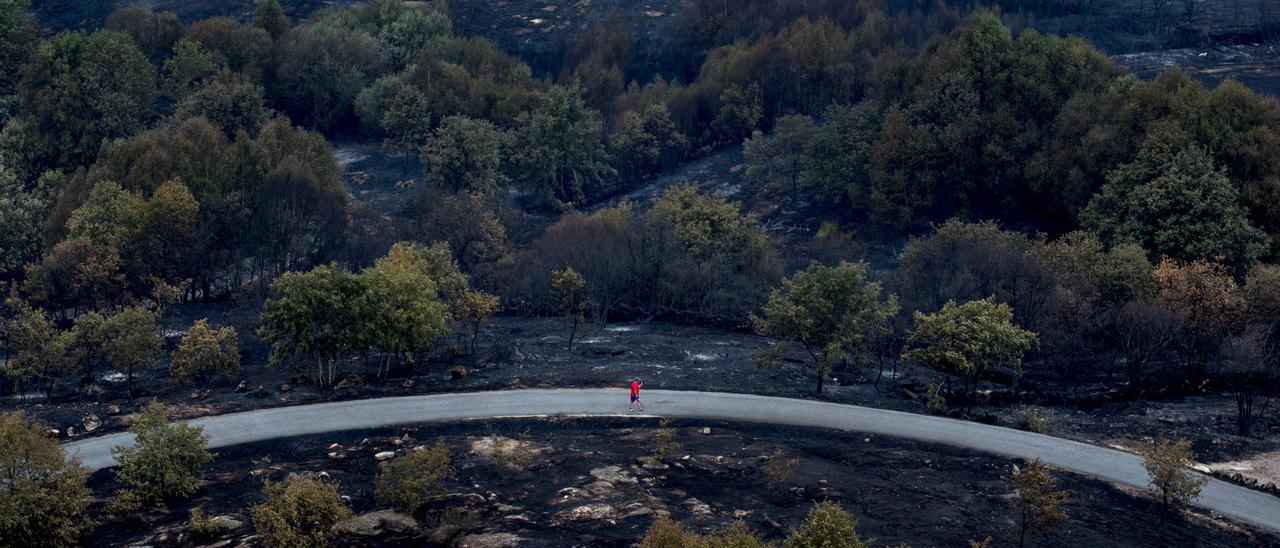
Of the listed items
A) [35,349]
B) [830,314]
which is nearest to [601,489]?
[830,314]

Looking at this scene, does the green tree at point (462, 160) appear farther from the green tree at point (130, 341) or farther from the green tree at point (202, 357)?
the green tree at point (130, 341)

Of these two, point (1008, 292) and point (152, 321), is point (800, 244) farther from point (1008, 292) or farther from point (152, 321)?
point (152, 321)

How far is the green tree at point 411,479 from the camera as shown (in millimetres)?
35781

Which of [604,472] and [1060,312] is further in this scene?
[1060,312]

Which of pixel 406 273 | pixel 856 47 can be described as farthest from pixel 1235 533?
pixel 856 47

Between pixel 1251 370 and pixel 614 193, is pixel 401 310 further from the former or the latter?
pixel 614 193

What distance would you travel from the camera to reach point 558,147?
3438 inches

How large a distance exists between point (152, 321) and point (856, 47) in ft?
225

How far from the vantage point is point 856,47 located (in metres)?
101

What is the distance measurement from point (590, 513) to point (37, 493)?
53.9 ft

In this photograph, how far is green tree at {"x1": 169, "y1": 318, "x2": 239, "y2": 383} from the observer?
159 feet

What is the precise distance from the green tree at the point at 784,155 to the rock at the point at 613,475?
1770 inches

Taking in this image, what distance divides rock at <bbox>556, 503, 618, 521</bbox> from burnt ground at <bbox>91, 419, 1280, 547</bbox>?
6 centimetres

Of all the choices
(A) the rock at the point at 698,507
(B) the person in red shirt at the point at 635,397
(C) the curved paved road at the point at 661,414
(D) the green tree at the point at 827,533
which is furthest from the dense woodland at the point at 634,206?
(D) the green tree at the point at 827,533
